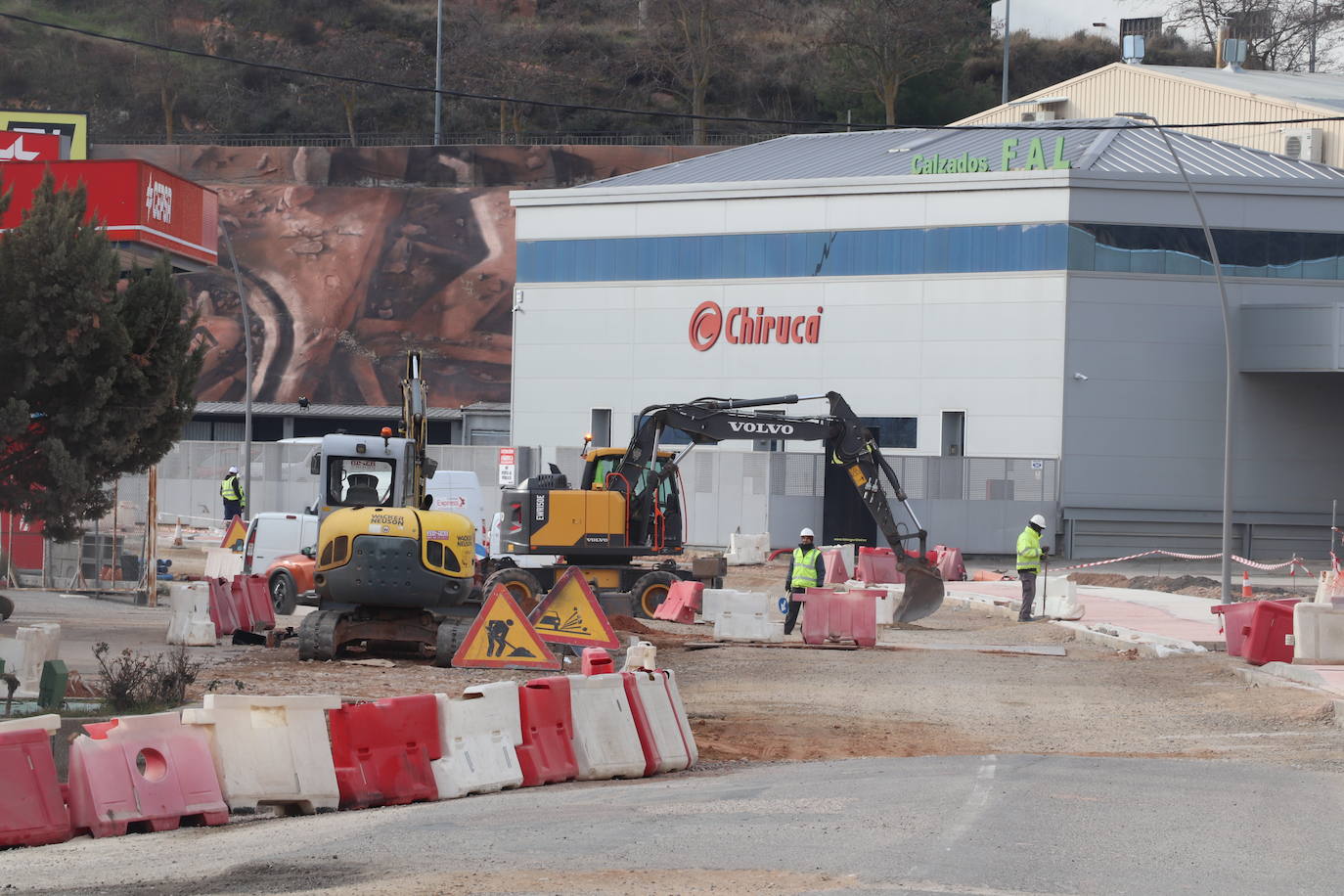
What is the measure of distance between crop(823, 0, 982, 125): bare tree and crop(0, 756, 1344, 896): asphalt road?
79.5 metres

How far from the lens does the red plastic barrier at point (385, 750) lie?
10.8 m

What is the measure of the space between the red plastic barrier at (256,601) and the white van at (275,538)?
522 centimetres

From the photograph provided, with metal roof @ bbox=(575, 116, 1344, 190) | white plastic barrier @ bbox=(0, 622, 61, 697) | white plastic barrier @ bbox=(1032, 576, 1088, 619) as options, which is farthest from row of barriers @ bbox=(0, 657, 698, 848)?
metal roof @ bbox=(575, 116, 1344, 190)

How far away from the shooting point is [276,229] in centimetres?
8381

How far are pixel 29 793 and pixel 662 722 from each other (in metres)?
4.62

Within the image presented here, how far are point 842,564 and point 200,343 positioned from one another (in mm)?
17045

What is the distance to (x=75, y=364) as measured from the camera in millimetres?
20391

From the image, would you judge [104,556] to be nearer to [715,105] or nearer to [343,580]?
[343,580]

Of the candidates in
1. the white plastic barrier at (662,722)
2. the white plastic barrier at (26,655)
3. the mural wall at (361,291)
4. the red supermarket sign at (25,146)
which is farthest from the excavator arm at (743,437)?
the mural wall at (361,291)

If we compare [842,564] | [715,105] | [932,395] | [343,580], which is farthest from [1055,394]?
[715,105]

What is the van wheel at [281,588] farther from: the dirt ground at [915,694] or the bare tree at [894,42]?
the bare tree at [894,42]

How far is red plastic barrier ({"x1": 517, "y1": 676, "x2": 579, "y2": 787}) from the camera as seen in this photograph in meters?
11.6

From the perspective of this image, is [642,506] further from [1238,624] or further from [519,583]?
[1238,624]

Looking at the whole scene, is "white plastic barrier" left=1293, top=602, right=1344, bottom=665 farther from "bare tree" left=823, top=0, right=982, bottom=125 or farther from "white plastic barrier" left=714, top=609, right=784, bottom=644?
"bare tree" left=823, top=0, right=982, bottom=125
